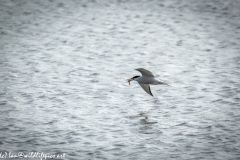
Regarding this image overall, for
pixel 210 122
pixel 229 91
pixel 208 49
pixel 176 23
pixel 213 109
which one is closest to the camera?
pixel 210 122

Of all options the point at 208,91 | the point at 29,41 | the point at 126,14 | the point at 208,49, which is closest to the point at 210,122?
the point at 208,91

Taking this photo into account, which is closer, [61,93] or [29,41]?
[61,93]

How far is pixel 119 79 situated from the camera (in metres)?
19.5

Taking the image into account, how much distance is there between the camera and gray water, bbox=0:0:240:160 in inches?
538

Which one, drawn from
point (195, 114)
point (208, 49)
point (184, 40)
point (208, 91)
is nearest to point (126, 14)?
point (184, 40)

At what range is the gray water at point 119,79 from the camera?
13.7m

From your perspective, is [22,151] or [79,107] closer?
[22,151]

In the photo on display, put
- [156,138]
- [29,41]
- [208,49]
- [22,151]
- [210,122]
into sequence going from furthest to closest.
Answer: [29,41] < [208,49] < [210,122] < [156,138] < [22,151]

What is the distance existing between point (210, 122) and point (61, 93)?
6500mm

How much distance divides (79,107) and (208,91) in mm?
5613

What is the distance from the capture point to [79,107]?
16.5m

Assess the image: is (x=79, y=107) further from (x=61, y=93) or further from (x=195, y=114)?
(x=195, y=114)

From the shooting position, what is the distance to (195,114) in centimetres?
1569

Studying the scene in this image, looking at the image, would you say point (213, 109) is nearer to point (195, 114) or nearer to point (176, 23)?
point (195, 114)
